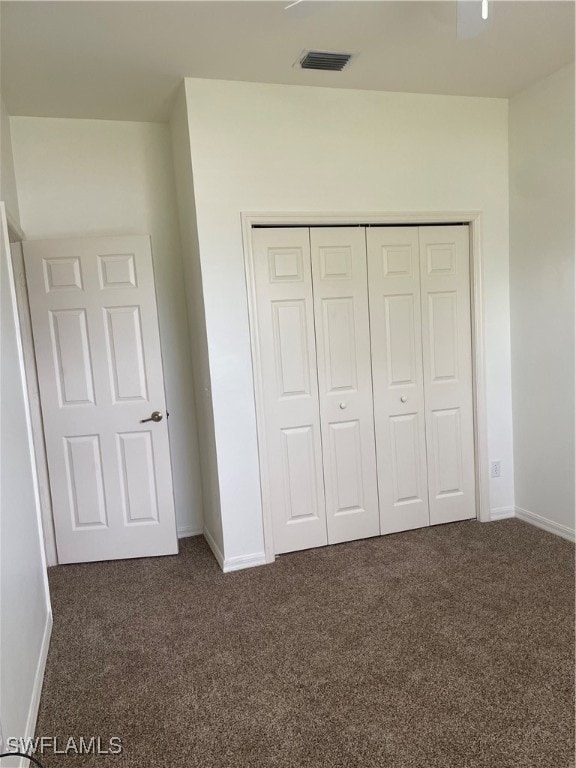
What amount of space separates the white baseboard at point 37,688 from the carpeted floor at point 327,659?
46 mm

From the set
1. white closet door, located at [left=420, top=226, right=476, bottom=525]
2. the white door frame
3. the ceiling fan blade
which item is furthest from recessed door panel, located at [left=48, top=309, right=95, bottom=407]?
the ceiling fan blade

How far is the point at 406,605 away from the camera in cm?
262

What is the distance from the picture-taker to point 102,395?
328cm

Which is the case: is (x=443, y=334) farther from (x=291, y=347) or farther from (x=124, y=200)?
(x=124, y=200)

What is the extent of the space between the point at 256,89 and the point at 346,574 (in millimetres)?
2695

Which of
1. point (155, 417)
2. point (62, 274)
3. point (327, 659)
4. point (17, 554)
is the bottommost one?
point (327, 659)

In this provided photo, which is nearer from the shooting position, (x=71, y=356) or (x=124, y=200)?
(x=71, y=356)

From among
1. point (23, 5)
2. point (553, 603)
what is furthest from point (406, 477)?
point (23, 5)

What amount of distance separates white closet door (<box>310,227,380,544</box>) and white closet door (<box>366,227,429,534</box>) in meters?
0.06

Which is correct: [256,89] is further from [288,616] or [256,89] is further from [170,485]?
[288,616]

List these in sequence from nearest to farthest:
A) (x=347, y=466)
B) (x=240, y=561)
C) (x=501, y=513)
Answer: (x=240, y=561)
(x=347, y=466)
(x=501, y=513)

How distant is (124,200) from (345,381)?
1.80 m

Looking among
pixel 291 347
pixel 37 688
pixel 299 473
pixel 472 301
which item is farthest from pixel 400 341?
pixel 37 688

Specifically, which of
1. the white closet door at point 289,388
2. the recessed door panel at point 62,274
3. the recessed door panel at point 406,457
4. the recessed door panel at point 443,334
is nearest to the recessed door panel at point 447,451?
the recessed door panel at point 406,457
